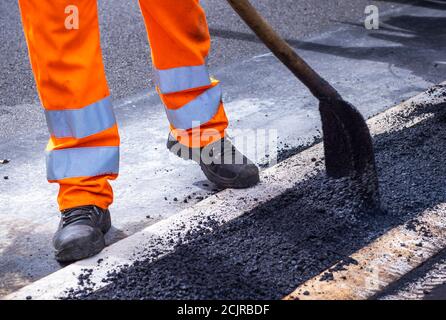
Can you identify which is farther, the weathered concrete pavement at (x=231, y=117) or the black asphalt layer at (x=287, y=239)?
the weathered concrete pavement at (x=231, y=117)

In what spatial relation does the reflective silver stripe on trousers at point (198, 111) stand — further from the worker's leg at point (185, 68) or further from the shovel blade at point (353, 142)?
the shovel blade at point (353, 142)

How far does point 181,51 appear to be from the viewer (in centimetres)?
320

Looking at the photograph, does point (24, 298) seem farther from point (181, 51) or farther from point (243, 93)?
point (243, 93)

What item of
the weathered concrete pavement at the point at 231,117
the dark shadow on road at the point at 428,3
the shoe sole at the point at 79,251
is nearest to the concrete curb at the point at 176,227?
the shoe sole at the point at 79,251

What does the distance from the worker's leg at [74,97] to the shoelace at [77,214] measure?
0.02 m

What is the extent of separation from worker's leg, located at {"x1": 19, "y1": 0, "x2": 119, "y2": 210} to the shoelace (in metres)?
0.02

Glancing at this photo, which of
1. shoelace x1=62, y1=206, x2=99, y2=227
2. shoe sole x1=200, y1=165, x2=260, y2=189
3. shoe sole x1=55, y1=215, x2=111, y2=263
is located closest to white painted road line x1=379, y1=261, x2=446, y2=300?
shoe sole x1=200, y1=165, x2=260, y2=189

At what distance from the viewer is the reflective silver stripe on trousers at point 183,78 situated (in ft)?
10.6

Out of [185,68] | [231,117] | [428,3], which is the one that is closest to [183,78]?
[185,68]

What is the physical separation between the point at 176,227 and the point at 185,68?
647 mm

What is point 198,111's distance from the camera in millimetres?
3254

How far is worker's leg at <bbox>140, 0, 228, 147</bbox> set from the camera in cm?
314

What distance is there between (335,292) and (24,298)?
93cm
